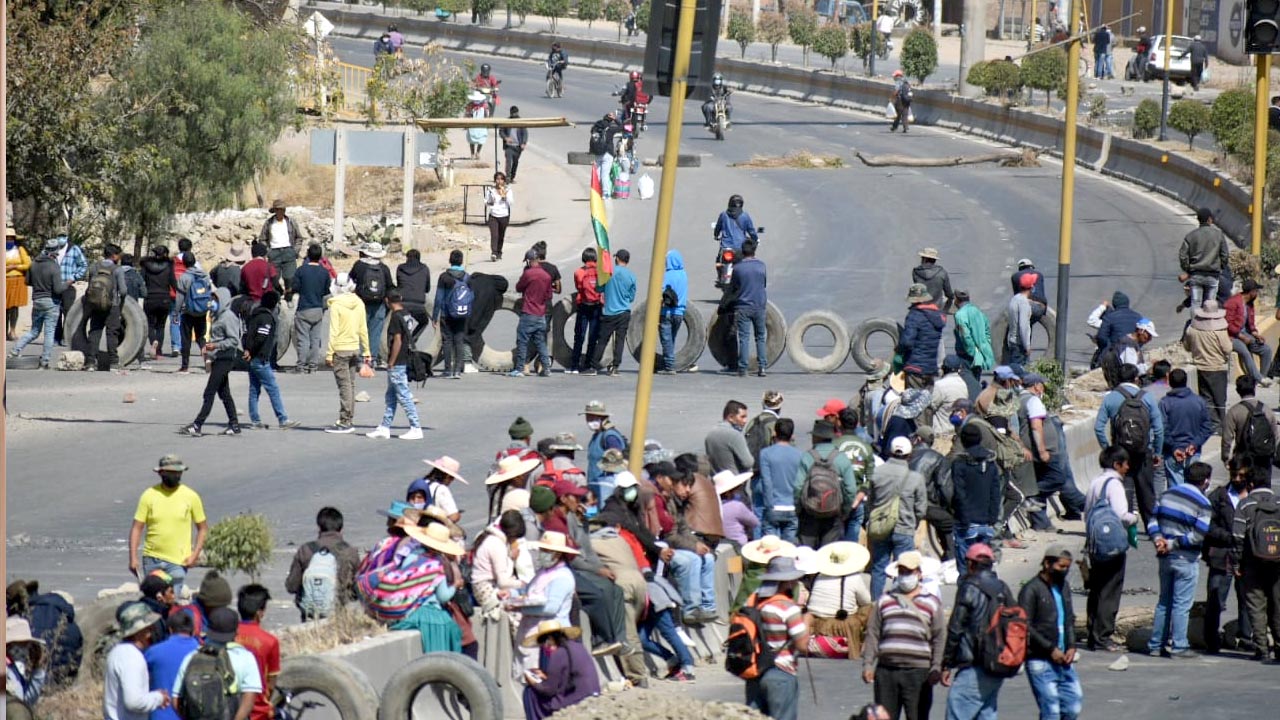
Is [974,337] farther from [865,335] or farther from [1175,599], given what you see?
[1175,599]

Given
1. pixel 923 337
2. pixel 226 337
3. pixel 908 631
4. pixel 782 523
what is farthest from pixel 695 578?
pixel 226 337

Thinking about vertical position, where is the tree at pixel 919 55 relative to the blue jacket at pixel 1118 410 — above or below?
above

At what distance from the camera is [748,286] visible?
870 inches

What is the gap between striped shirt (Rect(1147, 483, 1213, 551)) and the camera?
1338 centimetres

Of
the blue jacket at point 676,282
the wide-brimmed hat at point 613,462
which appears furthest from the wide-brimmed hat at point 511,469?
the blue jacket at point 676,282

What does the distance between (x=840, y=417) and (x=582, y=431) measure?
5228 millimetres

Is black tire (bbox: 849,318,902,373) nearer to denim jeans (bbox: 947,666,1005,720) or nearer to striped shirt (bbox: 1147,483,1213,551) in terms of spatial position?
striped shirt (bbox: 1147,483,1213,551)

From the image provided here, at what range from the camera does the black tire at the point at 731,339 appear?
23312mm

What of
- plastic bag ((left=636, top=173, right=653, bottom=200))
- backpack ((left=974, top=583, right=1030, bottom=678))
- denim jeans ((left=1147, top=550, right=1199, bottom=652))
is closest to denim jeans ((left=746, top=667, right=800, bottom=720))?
backpack ((left=974, top=583, right=1030, bottom=678))

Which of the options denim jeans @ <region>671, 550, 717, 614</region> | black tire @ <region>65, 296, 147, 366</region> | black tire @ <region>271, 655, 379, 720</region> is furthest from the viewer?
black tire @ <region>65, 296, 147, 366</region>

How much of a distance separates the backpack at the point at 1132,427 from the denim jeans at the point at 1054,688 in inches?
244

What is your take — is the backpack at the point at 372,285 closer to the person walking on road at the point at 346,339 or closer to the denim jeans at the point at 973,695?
the person walking on road at the point at 346,339

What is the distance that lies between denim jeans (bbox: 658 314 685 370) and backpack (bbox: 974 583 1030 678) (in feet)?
39.7

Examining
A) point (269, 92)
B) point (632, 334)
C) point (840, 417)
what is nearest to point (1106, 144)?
point (269, 92)
